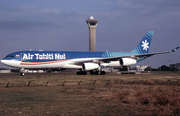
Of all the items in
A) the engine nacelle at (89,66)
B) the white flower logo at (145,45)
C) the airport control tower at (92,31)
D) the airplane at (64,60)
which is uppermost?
the airport control tower at (92,31)

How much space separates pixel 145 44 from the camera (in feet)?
202

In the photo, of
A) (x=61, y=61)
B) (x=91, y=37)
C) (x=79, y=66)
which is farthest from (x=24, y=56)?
(x=91, y=37)

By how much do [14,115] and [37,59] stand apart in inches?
1318

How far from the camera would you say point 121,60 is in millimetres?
48969

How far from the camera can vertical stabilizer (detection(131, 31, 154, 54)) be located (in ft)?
200

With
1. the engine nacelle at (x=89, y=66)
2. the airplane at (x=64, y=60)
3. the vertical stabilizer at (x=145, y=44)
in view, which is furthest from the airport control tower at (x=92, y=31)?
the engine nacelle at (x=89, y=66)

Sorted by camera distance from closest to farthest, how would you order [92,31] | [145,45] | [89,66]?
[89,66] → [145,45] → [92,31]

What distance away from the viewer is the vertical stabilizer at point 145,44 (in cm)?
6092

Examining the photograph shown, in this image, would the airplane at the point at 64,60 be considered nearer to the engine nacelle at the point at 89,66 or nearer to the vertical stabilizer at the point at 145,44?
the engine nacelle at the point at 89,66

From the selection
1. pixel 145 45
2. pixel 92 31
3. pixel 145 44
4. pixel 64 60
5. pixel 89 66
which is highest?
pixel 92 31

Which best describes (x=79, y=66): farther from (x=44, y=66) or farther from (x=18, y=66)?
(x=18, y=66)

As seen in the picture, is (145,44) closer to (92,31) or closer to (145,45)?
(145,45)

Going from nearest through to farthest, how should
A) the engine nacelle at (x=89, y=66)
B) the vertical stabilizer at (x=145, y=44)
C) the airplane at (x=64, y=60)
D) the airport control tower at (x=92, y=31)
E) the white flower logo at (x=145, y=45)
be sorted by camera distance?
the airplane at (x=64, y=60), the engine nacelle at (x=89, y=66), the vertical stabilizer at (x=145, y=44), the white flower logo at (x=145, y=45), the airport control tower at (x=92, y=31)

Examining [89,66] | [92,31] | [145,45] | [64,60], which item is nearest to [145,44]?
[145,45]
